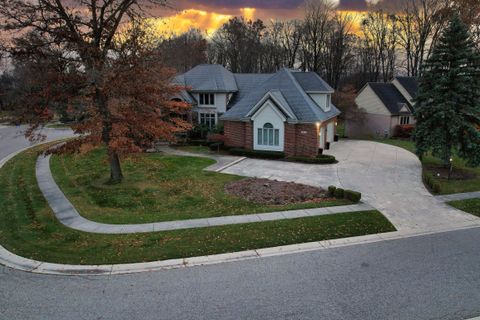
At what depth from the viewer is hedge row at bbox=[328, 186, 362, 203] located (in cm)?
1541

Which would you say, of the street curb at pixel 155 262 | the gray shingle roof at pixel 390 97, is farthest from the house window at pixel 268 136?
the gray shingle roof at pixel 390 97

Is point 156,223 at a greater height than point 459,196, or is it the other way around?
point 156,223

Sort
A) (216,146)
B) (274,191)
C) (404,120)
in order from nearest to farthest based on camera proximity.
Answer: (274,191), (216,146), (404,120)

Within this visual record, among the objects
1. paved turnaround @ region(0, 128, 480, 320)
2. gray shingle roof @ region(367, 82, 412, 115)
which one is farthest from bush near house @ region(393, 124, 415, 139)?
paved turnaround @ region(0, 128, 480, 320)

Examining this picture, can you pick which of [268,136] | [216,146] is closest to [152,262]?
[268,136]

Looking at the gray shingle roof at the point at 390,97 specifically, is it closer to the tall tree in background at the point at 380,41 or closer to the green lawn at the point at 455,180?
the green lawn at the point at 455,180

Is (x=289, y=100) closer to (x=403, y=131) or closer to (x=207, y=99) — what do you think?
(x=207, y=99)

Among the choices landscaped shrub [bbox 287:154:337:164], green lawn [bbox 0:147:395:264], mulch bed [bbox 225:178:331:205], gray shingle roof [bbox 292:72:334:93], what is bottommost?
green lawn [bbox 0:147:395:264]

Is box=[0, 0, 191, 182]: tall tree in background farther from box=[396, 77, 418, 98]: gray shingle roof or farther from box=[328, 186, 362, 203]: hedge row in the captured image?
box=[396, 77, 418, 98]: gray shingle roof

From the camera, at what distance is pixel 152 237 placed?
11422 mm

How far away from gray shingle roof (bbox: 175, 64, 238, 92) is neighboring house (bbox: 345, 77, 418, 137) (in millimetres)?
15085

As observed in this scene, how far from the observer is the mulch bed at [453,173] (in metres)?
20.6

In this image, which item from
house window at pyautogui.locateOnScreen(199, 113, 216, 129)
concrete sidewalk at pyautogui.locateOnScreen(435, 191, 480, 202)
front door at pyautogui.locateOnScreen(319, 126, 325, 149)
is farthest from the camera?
house window at pyautogui.locateOnScreen(199, 113, 216, 129)

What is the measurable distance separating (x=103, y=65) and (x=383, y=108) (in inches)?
1301
